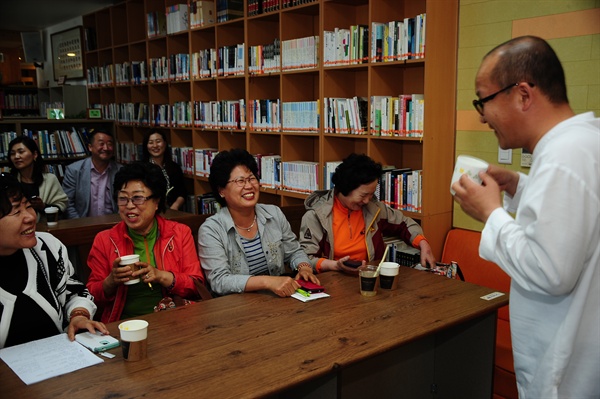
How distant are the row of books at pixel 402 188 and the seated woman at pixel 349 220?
43 cm

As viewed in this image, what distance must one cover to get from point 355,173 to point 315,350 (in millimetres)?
1479

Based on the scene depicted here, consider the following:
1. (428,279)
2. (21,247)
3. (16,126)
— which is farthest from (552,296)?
(16,126)

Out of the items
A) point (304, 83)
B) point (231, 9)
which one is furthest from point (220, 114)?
point (304, 83)

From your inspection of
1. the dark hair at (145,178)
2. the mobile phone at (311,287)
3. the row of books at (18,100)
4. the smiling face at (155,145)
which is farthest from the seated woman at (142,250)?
the row of books at (18,100)

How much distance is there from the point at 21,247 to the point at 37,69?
32.8ft

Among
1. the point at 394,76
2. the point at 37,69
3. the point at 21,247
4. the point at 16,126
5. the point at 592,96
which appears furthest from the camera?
the point at 37,69

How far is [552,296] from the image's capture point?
4.58 ft

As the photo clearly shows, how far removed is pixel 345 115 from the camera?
163 inches

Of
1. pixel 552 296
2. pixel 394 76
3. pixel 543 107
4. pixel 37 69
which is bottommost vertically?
pixel 552 296

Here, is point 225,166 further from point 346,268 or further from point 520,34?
point 520,34

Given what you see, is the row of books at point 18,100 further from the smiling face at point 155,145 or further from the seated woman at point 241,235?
the seated woman at point 241,235

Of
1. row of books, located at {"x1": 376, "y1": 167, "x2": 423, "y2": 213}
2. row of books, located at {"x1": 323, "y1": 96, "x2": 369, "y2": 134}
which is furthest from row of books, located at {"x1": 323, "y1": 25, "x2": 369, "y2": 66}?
row of books, located at {"x1": 376, "y1": 167, "x2": 423, "y2": 213}

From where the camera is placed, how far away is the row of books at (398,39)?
11.6 ft

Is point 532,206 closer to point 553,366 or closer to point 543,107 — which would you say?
point 543,107
